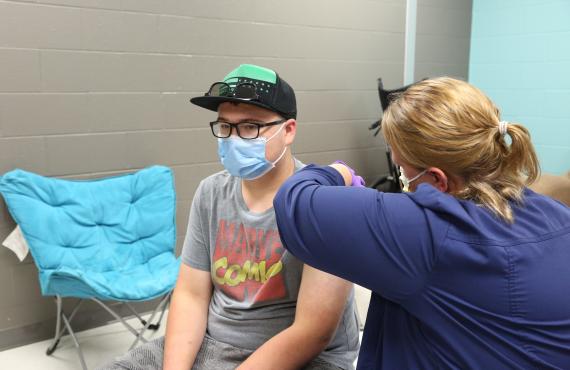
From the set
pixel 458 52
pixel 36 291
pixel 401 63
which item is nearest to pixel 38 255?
pixel 36 291

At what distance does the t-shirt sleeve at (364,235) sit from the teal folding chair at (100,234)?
4.74ft

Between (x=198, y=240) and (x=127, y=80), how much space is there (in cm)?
145

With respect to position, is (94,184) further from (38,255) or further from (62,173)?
(38,255)

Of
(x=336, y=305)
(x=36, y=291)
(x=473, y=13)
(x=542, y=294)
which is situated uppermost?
(x=473, y=13)

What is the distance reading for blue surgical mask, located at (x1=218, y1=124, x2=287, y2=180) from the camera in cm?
161

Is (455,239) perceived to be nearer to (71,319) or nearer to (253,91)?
(253,91)

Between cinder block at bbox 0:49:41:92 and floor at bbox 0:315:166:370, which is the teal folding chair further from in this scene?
cinder block at bbox 0:49:41:92

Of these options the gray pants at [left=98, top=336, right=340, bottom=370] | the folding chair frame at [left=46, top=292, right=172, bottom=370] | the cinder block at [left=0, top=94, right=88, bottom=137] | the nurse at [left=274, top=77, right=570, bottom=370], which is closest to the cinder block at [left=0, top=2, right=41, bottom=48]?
the cinder block at [left=0, top=94, right=88, bottom=137]

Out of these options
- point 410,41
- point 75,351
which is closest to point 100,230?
point 75,351

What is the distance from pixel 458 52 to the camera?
4.36 meters

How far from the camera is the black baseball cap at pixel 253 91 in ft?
5.07

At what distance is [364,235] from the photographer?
939 millimetres

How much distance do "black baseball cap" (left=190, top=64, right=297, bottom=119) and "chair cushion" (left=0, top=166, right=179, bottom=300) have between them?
1.06 metres

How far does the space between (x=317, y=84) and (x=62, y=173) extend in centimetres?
169
